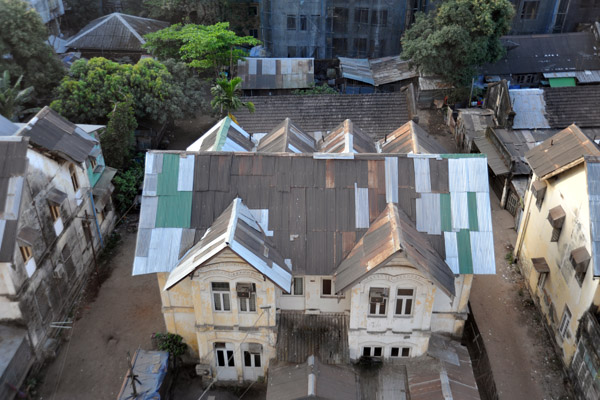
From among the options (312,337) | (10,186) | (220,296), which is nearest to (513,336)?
(312,337)

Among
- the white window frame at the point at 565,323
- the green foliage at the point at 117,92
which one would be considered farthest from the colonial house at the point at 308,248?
the green foliage at the point at 117,92

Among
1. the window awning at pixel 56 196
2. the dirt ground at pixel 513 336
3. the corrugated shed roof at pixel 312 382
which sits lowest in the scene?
the dirt ground at pixel 513 336

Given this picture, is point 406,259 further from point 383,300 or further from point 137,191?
point 137,191

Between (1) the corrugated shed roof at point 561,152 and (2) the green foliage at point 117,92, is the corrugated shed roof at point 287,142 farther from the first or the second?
(2) the green foliage at point 117,92

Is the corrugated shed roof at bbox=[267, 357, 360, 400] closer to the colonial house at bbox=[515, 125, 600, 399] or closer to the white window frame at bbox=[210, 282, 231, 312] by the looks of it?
the white window frame at bbox=[210, 282, 231, 312]

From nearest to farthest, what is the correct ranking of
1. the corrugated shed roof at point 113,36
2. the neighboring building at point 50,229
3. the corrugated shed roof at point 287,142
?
the neighboring building at point 50,229
the corrugated shed roof at point 287,142
the corrugated shed roof at point 113,36

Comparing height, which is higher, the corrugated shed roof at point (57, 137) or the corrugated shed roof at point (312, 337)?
the corrugated shed roof at point (57, 137)
